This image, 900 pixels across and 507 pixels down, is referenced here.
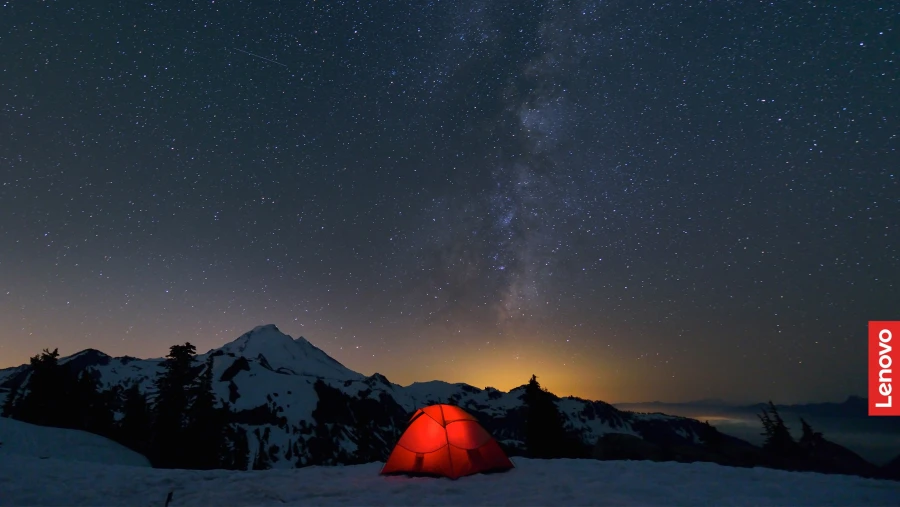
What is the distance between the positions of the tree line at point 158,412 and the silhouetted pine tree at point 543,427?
90.5ft

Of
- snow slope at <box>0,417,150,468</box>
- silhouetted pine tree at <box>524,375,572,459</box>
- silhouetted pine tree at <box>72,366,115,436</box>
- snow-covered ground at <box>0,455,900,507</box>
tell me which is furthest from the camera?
silhouetted pine tree at <box>72,366,115,436</box>

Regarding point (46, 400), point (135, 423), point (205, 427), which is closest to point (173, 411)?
point (205, 427)

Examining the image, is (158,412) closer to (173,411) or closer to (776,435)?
(173,411)

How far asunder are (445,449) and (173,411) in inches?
1361

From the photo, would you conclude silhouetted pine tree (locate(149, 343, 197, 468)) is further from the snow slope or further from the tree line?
the snow slope

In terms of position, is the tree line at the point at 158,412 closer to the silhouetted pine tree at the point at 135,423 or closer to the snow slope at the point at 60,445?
the silhouetted pine tree at the point at 135,423

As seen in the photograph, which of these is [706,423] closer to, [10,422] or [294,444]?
[10,422]

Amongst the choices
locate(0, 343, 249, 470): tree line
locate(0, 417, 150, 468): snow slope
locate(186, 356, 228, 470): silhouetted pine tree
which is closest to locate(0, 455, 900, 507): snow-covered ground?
locate(0, 417, 150, 468): snow slope

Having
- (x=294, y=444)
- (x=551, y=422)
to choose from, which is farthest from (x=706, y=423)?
(x=294, y=444)

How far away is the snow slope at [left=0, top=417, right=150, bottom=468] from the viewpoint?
68.5ft

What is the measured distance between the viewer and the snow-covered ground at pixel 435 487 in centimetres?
799

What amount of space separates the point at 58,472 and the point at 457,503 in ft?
32.3

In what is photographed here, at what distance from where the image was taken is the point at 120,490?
8562mm

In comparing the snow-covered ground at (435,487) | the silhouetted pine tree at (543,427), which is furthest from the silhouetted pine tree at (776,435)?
the snow-covered ground at (435,487)
